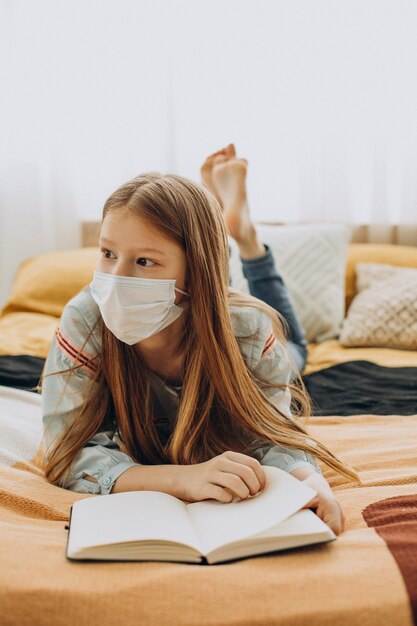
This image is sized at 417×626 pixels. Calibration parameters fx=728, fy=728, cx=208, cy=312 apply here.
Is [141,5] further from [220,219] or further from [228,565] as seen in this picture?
[228,565]

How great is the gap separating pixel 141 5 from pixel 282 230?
1069 mm

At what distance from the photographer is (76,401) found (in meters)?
1.16

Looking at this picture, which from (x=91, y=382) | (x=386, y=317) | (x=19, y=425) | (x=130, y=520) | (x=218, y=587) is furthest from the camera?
(x=386, y=317)

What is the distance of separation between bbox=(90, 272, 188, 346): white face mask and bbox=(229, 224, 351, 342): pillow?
111 centimetres

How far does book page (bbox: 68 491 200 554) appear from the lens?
819 mm

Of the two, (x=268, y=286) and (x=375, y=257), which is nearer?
(x=268, y=286)

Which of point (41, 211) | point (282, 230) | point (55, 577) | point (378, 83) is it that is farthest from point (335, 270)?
point (55, 577)

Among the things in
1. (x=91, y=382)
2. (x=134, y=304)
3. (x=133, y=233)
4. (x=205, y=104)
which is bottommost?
(x=91, y=382)

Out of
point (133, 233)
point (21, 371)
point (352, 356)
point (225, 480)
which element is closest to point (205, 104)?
point (352, 356)

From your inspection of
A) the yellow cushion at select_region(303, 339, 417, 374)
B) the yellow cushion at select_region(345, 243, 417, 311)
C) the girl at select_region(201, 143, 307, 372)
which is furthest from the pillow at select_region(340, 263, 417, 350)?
the girl at select_region(201, 143, 307, 372)

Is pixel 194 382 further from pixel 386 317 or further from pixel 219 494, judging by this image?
pixel 386 317

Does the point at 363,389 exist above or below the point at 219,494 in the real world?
below

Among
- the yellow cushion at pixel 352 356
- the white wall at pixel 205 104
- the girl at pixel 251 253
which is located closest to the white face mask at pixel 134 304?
the girl at pixel 251 253

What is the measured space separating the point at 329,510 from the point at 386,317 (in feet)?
4.29
